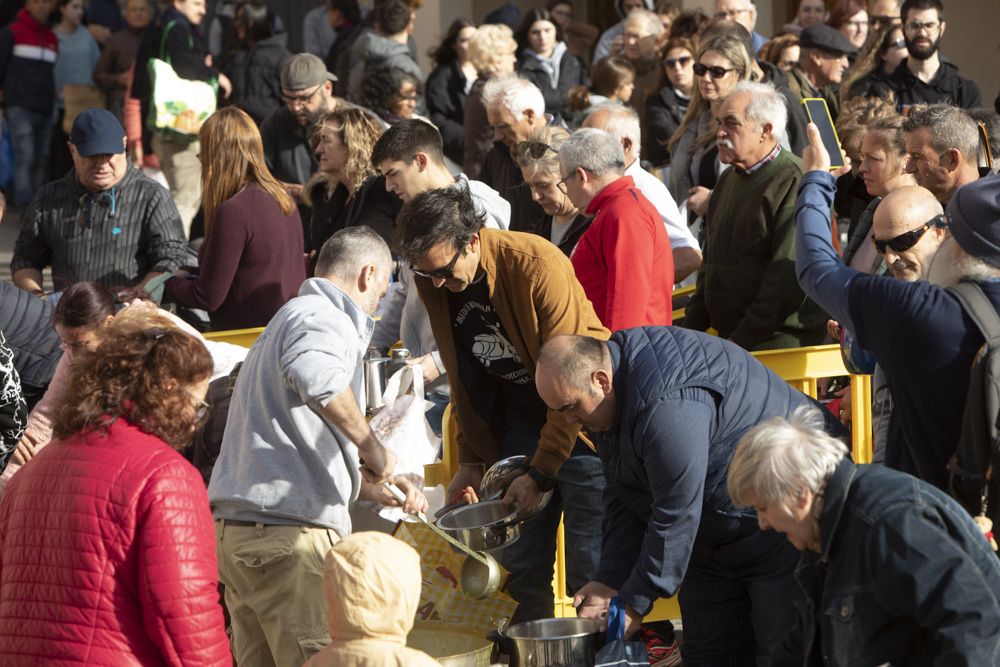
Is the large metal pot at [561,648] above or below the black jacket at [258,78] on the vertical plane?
below

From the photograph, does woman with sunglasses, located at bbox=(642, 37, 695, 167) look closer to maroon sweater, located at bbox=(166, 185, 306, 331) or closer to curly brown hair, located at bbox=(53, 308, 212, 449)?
maroon sweater, located at bbox=(166, 185, 306, 331)

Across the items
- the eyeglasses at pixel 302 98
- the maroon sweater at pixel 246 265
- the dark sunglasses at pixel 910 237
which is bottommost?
the maroon sweater at pixel 246 265

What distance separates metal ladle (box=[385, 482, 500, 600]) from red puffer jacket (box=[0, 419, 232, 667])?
128 centimetres

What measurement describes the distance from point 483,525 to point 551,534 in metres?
0.51

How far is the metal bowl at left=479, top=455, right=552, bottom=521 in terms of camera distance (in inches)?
206

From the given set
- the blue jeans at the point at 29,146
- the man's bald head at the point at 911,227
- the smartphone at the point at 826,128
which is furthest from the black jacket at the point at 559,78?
the man's bald head at the point at 911,227

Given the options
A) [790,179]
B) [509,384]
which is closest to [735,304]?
[790,179]

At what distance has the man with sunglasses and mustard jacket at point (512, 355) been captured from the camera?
5016mm

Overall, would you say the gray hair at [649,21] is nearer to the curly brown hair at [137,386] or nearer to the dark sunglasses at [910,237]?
the dark sunglasses at [910,237]

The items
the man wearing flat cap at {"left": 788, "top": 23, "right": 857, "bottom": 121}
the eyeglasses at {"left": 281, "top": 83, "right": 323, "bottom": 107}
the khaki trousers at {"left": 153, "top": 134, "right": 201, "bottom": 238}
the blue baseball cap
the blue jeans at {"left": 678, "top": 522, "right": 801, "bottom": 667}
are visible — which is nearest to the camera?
the blue jeans at {"left": 678, "top": 522, "right": 801, "bottom": 667}

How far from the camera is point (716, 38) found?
785 cm

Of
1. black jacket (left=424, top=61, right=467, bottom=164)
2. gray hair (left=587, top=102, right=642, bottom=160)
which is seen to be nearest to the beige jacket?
gray hair (left=587, top=102, right=642, bottom=160)

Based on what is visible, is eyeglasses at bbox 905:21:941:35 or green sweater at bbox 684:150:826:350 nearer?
green sweater at bbox 684:150:826:350

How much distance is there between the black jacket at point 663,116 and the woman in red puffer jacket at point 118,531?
20.7ft
